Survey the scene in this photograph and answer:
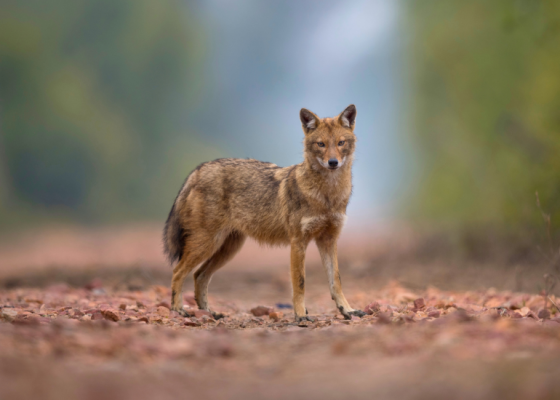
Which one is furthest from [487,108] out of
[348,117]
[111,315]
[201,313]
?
[111,315]

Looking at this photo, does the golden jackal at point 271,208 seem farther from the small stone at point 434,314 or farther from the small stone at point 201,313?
the small stone at point 434,314

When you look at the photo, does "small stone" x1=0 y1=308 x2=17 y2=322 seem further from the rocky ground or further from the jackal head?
the jackal head

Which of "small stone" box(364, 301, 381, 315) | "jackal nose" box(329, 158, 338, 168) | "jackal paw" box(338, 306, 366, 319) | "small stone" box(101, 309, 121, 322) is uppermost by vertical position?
"jackal nose" box(329, 158, 338, 168)

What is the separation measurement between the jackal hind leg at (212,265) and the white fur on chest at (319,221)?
134 centimetres

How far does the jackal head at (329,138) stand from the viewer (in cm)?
607

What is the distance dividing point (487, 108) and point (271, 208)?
7.92 m

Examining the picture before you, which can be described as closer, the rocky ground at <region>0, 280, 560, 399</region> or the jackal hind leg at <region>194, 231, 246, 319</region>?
the rocky ground at <region>0, 280, 560, 399</region>

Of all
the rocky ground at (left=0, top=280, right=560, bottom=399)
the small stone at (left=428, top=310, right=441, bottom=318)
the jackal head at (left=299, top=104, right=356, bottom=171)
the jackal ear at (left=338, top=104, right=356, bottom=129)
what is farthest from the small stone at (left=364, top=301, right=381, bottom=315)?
the jackal ear at (left=338, top=104, right=356, bottom=129)

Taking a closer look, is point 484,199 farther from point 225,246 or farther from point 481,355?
point 481,355

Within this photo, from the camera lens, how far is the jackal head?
607cm

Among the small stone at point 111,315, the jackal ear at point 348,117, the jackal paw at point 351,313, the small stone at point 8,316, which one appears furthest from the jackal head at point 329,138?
the small stone at point 8,316

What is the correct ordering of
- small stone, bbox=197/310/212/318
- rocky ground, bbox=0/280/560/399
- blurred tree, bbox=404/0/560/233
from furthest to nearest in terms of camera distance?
blurred tree, bbox=404/0/560/233 → small stone, bbox=197/310/212/318 → rocky ground, bbox=0/280/560/399

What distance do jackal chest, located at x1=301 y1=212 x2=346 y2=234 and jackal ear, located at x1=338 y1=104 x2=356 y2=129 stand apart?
3.81 feet

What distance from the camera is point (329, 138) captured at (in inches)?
243
